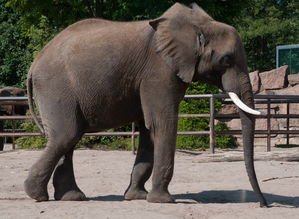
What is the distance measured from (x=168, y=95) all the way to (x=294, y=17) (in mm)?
41721

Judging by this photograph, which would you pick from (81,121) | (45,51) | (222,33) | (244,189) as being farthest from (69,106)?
(244,189)

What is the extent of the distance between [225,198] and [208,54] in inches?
71.9

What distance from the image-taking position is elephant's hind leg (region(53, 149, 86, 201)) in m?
7.45

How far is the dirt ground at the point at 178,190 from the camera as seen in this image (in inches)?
258

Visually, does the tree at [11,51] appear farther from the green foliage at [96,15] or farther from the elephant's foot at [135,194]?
the elephant's foot at [135,194]

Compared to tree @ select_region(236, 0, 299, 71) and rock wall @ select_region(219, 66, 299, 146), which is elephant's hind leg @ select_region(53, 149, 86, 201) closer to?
rock wall @ select_region(219, 66, 299, 146)

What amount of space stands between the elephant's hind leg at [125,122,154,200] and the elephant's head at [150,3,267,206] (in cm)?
97

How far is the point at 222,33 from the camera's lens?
7066mm

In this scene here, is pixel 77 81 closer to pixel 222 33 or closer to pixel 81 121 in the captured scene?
pixel 81 121

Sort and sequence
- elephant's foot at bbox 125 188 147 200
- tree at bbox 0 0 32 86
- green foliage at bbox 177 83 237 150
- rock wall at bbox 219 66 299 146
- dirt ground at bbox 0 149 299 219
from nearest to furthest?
→ dirt ground at bbox 0 149 299 219 < elephant's foot at bbox 125 188 147 200 < green foliage at bbox 177 83 237 150 < rock wall at bbox 219 66 299 146 < tree at bbox 0 0 32 86

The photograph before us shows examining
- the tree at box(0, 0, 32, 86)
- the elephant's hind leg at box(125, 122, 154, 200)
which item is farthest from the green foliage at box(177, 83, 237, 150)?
the tree at box(0, 0, 32, 86)

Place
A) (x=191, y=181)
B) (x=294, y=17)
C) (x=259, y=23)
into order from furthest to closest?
(x=294, y=17) → (x=259, y=23) → (x=191, y=181)

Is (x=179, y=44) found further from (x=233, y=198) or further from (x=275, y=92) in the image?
(x=275, y=92)

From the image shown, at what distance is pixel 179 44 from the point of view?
7.05 m
